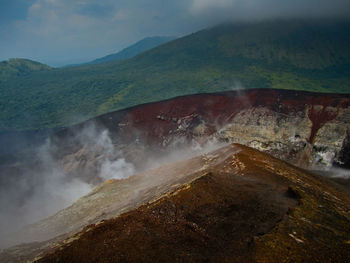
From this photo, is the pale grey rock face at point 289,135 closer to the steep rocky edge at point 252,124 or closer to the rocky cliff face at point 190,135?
the steep rocky edge at point 252,124

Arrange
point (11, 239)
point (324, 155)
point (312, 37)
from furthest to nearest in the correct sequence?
point (312, 37) → point (324, 155) → point (11, 239)

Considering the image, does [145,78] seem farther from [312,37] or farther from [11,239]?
[11,239]

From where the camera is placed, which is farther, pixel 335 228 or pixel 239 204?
pixel 239 204

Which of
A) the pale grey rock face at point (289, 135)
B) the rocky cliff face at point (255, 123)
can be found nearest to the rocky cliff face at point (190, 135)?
the rocky cliff face at point (255, 123)

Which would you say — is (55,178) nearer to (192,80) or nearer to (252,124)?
(252,124)

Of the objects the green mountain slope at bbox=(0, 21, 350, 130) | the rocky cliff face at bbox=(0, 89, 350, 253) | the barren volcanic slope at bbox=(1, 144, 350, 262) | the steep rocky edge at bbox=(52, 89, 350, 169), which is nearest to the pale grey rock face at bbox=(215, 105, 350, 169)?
the steep rocky edge at bbox=(52, 89, 350, 169)

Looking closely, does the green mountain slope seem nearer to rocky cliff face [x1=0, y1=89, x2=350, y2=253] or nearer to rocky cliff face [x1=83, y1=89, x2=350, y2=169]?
rocky cliff face [x1=0, y1=89, x2=350, y2=253]

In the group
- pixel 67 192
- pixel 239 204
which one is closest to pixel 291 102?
pixel 239 204
